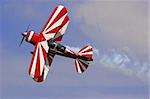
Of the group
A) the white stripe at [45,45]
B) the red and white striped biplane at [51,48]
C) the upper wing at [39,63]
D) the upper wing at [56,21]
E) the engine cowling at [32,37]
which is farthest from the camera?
the upper wing at [56,21]

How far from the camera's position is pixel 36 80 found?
25.5 metres

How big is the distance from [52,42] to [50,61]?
3.86 feet

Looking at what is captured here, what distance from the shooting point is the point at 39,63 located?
2581 cm

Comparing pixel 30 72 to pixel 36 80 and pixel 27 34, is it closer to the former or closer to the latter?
pixel 36 80

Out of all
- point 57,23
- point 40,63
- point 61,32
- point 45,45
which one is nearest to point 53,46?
A: point 45,45

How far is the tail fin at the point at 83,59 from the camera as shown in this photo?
27016mm

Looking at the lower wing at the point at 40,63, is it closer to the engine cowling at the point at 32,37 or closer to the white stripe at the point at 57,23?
the engine cowling at the point at 32,37

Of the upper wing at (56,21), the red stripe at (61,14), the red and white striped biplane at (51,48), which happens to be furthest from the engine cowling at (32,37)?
the red stripe at (61,14)

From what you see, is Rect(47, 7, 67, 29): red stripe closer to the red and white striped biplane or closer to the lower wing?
the red and white striped biplane

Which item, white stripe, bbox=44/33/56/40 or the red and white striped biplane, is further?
white stripe, bbox=44/33/56/40

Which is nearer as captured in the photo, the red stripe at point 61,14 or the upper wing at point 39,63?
the upper wing at point 39,63

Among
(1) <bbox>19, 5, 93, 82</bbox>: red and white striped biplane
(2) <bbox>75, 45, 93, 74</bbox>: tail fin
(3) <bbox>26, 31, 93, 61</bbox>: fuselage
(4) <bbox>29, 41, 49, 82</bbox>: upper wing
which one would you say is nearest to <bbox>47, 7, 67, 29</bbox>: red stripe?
(1) <bbox>19, 5, 93, 82</bbox>: red and white striped biplane

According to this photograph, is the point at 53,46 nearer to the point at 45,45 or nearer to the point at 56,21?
the point at 45,45

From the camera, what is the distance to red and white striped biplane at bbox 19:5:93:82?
84.5 feet
